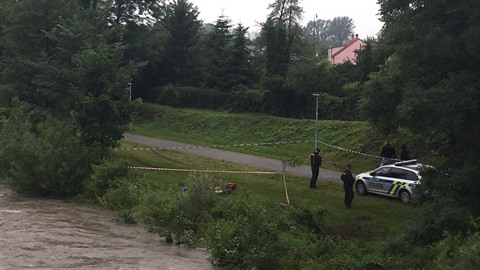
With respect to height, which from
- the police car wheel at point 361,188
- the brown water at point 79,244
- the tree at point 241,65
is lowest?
the brown water at point 79,244

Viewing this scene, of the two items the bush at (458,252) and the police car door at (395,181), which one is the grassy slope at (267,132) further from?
the bush at (458,252)

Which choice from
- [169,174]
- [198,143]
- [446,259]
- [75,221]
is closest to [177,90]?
[198,143]

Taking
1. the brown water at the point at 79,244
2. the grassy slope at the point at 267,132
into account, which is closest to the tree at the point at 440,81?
the brown water at the point at 79,244

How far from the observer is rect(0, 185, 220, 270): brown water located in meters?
15.2

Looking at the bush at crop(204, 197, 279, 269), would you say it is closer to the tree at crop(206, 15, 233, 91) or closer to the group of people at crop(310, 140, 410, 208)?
the group of people at crop(310, 140, 410, 208)

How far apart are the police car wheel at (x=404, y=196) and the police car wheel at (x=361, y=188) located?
1.73 meters

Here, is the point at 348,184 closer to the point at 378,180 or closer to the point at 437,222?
the point at 378,180

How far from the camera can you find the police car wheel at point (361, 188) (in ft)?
73.7

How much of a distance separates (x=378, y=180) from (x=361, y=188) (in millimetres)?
1038

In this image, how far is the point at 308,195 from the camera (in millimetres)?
22312

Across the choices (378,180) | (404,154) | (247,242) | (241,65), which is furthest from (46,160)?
(241,65)

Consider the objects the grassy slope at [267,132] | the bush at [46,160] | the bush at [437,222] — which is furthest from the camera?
the grassy slope at [267,132]

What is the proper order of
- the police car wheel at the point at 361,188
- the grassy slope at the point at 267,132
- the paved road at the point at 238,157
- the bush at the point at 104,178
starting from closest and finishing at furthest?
the police car wheel at the point at 361,188 < the bush at the point at 104,178 < the paved road at the point at 238,157 < the grassy slope at the point at 267,132

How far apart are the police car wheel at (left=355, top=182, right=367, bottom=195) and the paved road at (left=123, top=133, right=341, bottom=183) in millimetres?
2204
